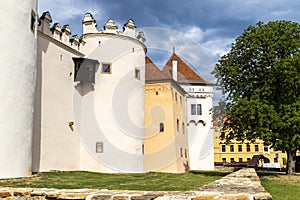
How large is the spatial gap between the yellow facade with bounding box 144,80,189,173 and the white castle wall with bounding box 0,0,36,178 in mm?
11751

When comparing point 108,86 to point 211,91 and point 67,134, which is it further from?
point 211,91

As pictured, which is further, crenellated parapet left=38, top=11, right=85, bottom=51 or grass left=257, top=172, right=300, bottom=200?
crenellated parapet left=38, top=11, right=85, bottom=51

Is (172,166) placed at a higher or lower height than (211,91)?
lower

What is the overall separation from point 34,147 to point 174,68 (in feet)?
71.4

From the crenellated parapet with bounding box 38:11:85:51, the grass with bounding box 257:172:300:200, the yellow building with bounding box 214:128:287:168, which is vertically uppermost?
the crenellated parapet with bounding box 38:11:85:51

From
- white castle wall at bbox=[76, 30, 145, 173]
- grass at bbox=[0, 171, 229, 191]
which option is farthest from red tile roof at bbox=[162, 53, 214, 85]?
grass at bbox=[0, 171, 229, 191]

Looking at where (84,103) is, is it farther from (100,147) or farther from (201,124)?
(201,124)

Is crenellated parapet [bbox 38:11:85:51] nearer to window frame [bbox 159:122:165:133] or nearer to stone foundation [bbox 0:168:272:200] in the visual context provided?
window frame [bbox 159:122:165:133]

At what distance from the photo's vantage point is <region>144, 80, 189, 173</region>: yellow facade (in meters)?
25.9

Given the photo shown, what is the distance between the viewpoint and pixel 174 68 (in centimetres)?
3703

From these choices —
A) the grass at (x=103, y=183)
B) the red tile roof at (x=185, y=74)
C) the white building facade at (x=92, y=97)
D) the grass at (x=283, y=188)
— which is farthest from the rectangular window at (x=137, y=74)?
the red tile roof at (x=185, y=74)

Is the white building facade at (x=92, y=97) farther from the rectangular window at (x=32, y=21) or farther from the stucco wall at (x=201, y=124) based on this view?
the stucco wall at (x=201, y=124)

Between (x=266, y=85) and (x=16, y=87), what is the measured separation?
12.7 meters

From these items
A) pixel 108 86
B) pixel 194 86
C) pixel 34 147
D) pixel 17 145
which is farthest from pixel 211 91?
pixel 17 145
